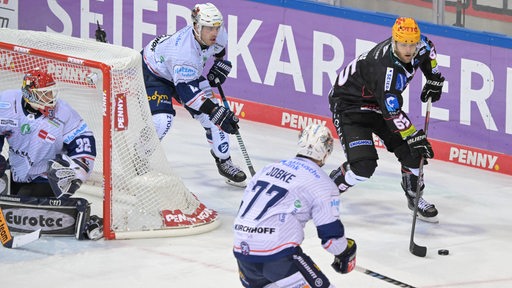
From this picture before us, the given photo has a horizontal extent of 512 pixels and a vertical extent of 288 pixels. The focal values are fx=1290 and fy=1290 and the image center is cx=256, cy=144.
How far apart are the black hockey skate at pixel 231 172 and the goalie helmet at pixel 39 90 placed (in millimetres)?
1981

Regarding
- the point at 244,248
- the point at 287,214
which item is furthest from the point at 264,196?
the point at 244,248

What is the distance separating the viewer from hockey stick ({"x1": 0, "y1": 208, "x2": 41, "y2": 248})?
7867 mm

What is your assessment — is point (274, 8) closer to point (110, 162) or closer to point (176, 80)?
point (176, 80)

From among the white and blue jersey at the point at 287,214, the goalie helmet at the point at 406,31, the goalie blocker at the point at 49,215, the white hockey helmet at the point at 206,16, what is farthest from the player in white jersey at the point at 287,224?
the white hockey helmet at the point at 206,16

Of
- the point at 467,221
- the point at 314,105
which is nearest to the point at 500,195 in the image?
the point at 467,221

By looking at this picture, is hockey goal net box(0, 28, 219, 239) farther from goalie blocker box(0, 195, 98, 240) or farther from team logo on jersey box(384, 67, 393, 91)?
team logo on jersey box(384, 67, 393, 91)

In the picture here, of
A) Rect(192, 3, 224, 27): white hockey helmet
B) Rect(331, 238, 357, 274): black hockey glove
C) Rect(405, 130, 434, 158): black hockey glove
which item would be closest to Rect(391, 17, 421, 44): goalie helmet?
Rect(405, 130, 434, 158): black hockey glove

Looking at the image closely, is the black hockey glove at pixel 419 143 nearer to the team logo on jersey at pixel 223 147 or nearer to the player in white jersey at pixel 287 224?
the team logo on jersey at pixel 223 147

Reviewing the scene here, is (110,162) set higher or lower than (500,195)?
higher

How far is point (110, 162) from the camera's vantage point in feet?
26.5

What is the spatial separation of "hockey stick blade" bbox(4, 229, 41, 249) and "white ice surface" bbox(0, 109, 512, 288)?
0.05m

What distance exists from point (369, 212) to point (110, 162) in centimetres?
199

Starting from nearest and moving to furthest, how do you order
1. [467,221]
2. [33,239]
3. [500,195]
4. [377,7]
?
[33,239], [467,221], [500,195], [377,7]

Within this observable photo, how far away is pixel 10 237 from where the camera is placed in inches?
311
